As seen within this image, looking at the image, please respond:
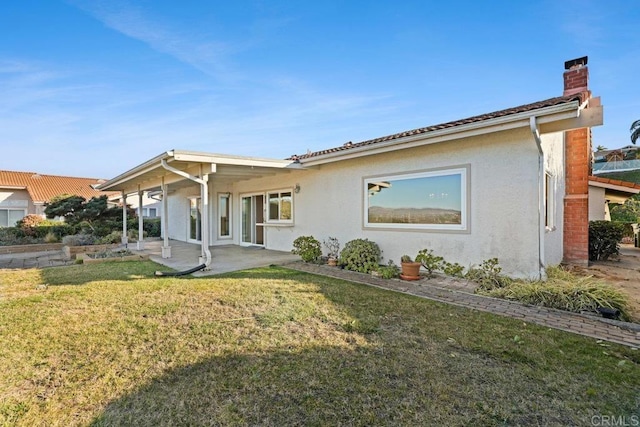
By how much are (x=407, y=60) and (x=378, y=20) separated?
8.21 feet

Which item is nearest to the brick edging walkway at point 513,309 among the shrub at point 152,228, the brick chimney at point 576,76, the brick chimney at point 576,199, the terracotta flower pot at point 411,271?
the terracotta flower pot at point 411,271

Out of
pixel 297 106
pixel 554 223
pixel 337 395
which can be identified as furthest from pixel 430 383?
pixel 297 106

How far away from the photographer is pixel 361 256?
30.2 feet

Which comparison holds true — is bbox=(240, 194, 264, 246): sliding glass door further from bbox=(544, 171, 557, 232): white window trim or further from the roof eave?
bbox=(544, 171, 557, 232): white window trim

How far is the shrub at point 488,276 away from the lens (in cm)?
692

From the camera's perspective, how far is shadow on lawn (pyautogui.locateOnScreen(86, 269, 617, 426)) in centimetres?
270

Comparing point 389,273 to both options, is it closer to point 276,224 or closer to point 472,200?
point 472,200

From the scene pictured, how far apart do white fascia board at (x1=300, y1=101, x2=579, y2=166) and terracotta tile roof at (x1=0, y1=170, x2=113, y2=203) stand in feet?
90.8

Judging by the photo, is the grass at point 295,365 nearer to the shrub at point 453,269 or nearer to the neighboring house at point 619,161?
the shrub at point 453,269

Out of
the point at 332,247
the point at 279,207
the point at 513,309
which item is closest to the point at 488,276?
the point at 513,309

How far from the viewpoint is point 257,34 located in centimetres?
1120

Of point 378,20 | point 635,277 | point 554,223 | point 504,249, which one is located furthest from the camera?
point 378,20

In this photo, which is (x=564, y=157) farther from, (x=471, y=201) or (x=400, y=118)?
(x=400, y=118)

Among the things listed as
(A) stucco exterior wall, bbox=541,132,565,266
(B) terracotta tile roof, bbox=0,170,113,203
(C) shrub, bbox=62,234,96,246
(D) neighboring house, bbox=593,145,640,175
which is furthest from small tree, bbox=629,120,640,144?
(B) terracotta tile roof, bbox=0,170,113,203
